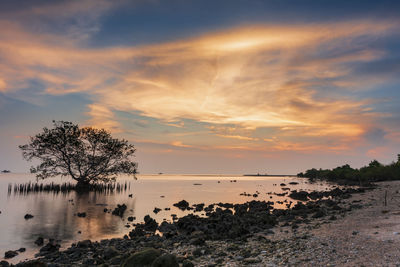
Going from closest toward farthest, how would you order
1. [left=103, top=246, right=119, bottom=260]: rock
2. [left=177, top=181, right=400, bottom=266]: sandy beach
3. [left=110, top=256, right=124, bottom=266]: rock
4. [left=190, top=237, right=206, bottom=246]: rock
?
[left=177, top=181, right=400, bottom=266]: sandy beach, [left=110, top=256, right=124, bottom=266]: rock, [left=103, top=246, right=119, bottom=260]: rock, [left=190, top=237, right=206, bottom=246]: rock

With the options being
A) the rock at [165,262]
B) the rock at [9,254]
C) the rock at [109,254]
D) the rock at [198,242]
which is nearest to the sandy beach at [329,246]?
the rock at [198,242]

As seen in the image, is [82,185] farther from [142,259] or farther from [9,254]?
[142,259]

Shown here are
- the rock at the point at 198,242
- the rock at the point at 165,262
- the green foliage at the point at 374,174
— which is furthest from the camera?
the green foliage at the point at 374,174

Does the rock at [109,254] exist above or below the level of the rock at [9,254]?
above

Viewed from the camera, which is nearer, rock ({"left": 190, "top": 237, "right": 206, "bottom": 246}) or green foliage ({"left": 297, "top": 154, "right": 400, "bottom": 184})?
rock ({"left": 190, "top": 237, "right": 206, "bottom": 246})

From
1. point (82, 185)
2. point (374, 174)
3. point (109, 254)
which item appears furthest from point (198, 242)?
point (374, 174)

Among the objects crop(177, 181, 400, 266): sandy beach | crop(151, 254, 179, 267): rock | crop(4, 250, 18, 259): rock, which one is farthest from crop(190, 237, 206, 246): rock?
crop(4, 250, 18, 259): rock

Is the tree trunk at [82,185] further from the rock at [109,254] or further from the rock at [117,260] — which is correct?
the rock at [117,260]

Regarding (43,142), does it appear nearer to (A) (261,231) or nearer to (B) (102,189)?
(B) (102,189)

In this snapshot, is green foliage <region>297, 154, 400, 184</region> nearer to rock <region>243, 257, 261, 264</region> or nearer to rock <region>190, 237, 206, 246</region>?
rock <region>190, 237, 206, 246</region>

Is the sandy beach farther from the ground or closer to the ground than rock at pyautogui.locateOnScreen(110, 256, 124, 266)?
farther from the ground

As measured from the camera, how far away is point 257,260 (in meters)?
14.3

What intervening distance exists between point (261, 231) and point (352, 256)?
9913mm

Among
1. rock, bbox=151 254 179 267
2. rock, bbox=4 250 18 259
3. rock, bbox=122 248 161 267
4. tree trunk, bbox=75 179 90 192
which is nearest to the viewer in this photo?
rock, bbox=151 254 179 267
